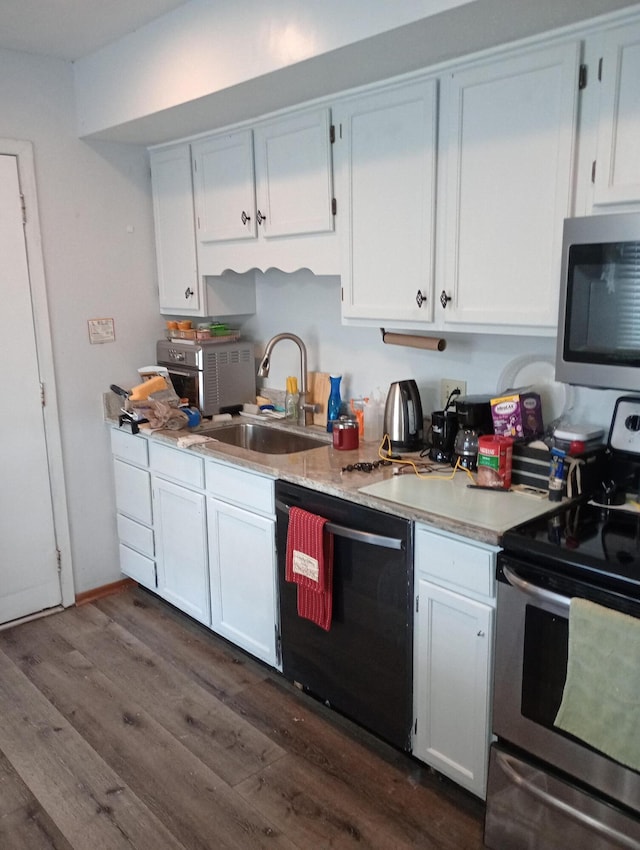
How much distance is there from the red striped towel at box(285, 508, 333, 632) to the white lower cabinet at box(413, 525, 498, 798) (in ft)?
1.15

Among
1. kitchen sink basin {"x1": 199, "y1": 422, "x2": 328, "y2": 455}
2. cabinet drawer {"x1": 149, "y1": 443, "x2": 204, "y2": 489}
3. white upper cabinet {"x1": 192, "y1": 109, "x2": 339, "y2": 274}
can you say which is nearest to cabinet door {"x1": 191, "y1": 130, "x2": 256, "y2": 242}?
white upper cabinet {"x1": 192, "y1": 109, "x2": 339, "y2": 274}

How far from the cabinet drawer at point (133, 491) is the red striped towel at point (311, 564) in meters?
1.09

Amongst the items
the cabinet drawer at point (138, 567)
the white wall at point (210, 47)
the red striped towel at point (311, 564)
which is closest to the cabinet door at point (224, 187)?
the white wall at point (210, 47)

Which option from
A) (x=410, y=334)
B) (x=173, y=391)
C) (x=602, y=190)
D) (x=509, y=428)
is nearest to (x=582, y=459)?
(x=509, y=428)

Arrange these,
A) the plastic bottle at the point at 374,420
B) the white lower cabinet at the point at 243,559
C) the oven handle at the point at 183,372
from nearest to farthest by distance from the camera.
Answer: the white lower cabinet at the point at 243,559 → the plastic bottle at the point at 374,420 → the oven handle at the point at 183,372

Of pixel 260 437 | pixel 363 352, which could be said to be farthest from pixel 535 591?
pixel 260 437

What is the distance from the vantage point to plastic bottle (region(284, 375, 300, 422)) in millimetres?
3143

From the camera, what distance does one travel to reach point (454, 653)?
1.95 metres

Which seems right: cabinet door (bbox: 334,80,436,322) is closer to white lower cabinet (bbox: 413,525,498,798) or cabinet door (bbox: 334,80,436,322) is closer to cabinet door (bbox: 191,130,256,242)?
cabinet door (bbox: 191,130,256,242)

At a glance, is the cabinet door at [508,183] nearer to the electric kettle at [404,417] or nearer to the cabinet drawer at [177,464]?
the electric kettle at [404,417]

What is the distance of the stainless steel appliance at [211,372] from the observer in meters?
3.24

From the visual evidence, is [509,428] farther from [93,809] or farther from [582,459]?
[93,809]

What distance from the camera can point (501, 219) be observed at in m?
2.03

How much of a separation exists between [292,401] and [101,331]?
3.30 ft
